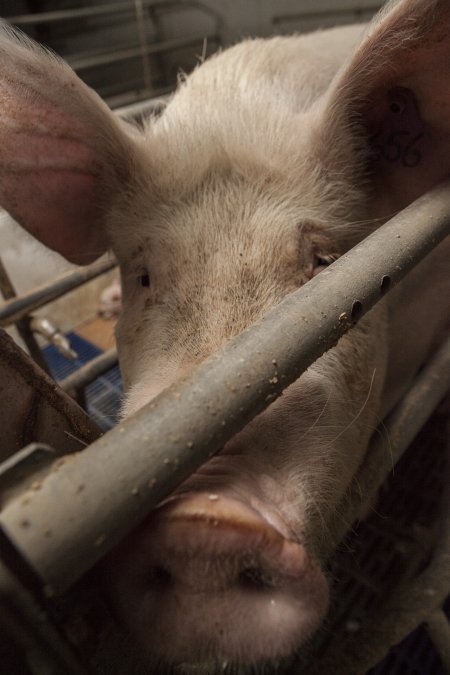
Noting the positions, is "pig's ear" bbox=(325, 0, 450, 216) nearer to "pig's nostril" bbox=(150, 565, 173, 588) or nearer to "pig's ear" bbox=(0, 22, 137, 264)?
"pig's ear" bbox=(0, 22, 137, 264)

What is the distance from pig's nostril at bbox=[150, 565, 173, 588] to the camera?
84 centimetres

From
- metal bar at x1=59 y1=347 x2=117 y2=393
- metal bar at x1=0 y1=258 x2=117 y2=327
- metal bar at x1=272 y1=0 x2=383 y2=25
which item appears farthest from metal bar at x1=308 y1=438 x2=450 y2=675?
metal bar at x1=272 y1=0 x2=383 y2=25

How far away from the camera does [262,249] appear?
51.2 inches

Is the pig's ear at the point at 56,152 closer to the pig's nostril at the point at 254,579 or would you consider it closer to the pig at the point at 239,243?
the pig at the point at 239,243

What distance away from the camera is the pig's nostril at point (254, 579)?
2.81 feet

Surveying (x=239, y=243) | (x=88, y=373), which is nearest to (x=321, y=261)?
(x=239, y=243)

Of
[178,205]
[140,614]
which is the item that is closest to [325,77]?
[178,205]

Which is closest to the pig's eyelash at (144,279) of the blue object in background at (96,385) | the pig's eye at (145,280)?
the pig's eye at (145,280)

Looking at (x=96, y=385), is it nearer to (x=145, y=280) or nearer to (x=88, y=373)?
(x=88, y=373)

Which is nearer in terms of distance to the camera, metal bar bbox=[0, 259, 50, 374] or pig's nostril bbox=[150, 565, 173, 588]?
pig's nostril bbox=[150, 565, 173, 588]

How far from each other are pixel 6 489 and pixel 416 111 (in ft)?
4.73

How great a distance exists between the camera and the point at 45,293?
84.7 inches

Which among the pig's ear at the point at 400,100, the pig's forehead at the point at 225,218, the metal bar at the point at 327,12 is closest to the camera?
the pig's ear at the point at 400,100

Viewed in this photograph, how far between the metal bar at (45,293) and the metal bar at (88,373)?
0.35 meters
